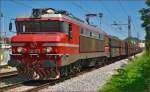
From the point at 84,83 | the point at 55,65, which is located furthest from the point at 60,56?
the point at 84,83

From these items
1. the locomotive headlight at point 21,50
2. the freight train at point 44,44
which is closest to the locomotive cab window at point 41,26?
the freight train at point 44,44

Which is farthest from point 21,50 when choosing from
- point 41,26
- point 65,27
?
point 65,27

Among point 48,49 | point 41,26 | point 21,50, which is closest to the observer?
point 48,49

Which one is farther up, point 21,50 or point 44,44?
point 44,44

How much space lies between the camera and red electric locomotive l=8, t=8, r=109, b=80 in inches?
722

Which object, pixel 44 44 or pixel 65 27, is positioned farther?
pixel 65 27

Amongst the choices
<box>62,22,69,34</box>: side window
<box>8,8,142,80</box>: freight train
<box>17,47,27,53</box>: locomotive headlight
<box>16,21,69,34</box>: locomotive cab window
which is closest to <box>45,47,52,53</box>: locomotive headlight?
<box>8,8,142,80</box>: freight train

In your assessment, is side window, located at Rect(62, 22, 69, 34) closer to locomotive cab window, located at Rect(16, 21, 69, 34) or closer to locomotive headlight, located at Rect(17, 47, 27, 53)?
locomotive cab window, located at Rect(16, 21, 69, 34)

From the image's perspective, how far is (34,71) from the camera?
18609 millimetres

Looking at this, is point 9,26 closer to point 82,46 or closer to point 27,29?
point 27,29

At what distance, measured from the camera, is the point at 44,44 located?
1836 cm

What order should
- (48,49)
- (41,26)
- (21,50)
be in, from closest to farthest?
1. (48,49)
2. (21,50)
3. (41,26)

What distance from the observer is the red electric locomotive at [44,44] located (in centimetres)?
1833

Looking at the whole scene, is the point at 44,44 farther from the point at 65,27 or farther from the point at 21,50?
the point at 65,27
